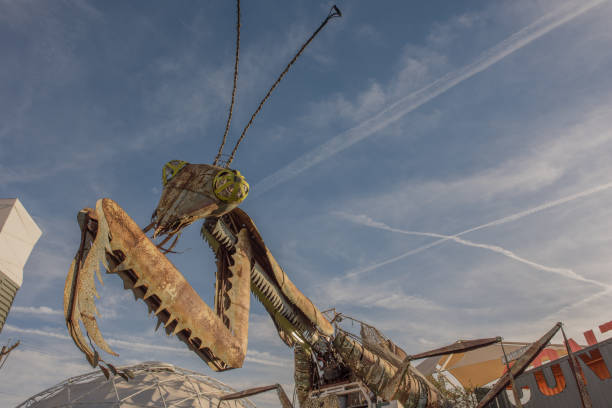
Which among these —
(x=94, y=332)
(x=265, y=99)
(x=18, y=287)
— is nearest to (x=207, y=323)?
(x=94, y=332)

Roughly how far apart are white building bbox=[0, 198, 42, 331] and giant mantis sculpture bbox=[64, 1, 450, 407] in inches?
1186

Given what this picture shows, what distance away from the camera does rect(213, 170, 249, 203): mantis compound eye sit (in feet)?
15.5

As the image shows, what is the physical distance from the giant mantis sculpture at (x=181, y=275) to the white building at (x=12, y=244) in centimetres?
3011

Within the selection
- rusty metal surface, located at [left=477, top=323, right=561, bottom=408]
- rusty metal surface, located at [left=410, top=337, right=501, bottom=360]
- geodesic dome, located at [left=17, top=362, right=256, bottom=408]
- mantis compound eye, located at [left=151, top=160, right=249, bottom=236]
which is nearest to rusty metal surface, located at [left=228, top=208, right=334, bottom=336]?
mantis compound eye, located at [left=151, top=160, right=249, bottom=236]

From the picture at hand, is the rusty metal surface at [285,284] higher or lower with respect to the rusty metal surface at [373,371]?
higher

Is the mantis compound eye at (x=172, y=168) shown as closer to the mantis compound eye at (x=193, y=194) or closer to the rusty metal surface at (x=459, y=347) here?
the mantis compound eye at (x=193, y=194)

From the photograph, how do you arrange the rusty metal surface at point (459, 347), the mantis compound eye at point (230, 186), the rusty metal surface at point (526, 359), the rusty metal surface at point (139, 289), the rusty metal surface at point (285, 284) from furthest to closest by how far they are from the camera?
1. the rusty metal surface at point (459, 347)
2. the rusty metal surface at point (526, 359)
3. the rusty metal surface at point (285, 284)
4. the mantis compound eye at point (230, 186)
5. the rusty metal surface at point (139, 289)

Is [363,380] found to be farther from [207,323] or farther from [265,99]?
[265,99]

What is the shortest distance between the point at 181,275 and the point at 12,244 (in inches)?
1381

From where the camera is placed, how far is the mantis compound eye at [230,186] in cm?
471

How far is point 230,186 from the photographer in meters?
4.77

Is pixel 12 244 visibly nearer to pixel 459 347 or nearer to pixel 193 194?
pixel 193 194

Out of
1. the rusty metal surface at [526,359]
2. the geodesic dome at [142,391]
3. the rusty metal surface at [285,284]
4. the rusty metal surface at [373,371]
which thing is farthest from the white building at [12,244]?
the rusty metal surface at [526,359]

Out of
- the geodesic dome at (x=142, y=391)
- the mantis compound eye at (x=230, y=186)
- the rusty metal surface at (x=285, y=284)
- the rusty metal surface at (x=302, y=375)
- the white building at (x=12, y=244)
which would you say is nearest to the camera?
the mantis compound eye at (x=230, y=186)
